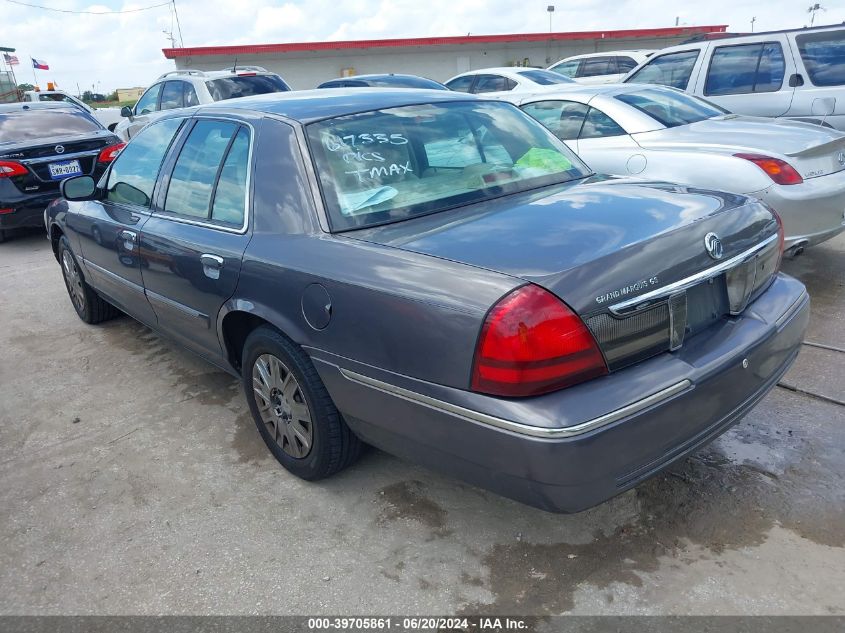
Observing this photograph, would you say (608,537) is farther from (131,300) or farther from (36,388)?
(36,388)

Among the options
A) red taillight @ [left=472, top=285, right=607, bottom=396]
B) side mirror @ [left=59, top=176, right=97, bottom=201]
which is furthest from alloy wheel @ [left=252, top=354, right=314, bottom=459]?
side mirror @ [left=59, top=176, right=97, bottom=201]

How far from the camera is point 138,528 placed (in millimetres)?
2906

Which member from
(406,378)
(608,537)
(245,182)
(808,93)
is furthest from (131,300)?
(808,93)

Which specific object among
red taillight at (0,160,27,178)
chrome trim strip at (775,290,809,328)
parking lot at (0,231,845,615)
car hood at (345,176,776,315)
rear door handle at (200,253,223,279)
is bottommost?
parking lot at (0,231,845,615)

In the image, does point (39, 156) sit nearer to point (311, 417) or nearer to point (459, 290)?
point (311, 417)

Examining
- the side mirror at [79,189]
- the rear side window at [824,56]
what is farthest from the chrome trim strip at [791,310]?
the rear side window at [824,56]

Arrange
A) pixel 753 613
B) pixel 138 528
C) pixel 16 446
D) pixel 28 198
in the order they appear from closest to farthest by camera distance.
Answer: pixel 753 613 → pixel 138 528 → pixel 16 446 → pixel 28 198

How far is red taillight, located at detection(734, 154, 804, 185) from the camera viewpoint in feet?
15.3

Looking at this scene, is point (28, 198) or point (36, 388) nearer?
point (36, 388)

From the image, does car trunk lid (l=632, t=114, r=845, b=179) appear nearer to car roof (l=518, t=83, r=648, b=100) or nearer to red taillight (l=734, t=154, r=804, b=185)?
red taillight (l=734, t=154, r=804, b=185)

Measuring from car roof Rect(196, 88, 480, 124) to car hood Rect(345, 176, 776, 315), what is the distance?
0.76 meters

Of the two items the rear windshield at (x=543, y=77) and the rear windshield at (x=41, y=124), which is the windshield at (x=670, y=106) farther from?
the rear windshield at (x=41, y=124)

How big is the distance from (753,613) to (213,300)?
2.47 meters

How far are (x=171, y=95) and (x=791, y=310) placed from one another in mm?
10423
